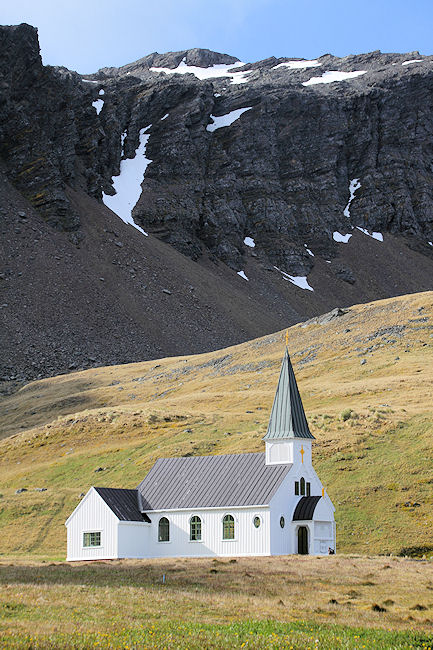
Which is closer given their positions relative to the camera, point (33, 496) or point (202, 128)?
point (33, 496)

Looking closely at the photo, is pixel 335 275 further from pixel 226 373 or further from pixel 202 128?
pixel 226 373

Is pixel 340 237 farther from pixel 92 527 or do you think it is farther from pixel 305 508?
pixel 92 527

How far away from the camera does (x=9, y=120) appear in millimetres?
151125

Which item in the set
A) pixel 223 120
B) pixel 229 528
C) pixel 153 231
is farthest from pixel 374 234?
pixel 229 528

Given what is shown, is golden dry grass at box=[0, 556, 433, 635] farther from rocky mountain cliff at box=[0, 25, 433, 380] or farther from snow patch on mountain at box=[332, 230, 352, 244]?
snow patch on mountain at box=[332, 230, 352, 244]

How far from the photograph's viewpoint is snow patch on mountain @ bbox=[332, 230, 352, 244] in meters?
194

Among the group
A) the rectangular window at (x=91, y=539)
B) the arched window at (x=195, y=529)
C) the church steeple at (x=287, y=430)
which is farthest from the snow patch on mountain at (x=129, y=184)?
the arched window at (x=195, y=529)

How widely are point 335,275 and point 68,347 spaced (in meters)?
79.8

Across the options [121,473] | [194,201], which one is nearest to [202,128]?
[194,201]

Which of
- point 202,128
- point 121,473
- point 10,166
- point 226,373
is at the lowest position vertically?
point 121,473

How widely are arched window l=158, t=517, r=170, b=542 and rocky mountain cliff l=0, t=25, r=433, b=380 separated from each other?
7215cm

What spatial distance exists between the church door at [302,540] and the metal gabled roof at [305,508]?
0.65 metres

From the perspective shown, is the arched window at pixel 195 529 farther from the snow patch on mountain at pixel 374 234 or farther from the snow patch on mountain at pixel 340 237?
the snow patch on mountain at pixel 374 234

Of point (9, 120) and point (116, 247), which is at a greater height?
point (9, 120)
